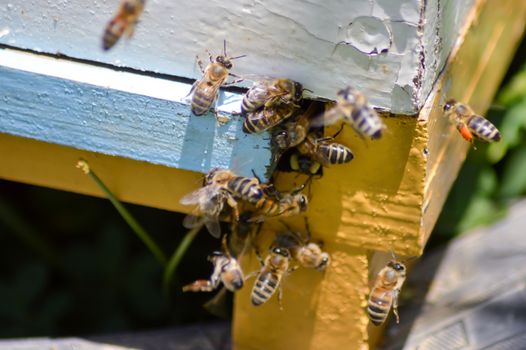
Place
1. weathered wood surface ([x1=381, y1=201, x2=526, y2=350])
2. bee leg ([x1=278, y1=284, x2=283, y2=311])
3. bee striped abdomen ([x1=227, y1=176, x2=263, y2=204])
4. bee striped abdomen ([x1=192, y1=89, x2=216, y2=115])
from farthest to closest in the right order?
weathered wood surface ([x1=381, y1=201, x2=526, y2=350])
bee leg ([x1=278, y1=284, x2=283, y2=311])
bee striped abdomen ([x1=227, y1=176, x2=263, y2=204])
bee striped abdomen ([x1=192, y1=89, x2=216, y2=115])

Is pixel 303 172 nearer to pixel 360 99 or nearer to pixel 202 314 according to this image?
pixel 360 99

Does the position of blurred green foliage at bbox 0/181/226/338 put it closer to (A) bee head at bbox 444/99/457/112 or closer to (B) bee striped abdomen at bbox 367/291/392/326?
(B) bee striped abdomen at bbox 367/291/392/326

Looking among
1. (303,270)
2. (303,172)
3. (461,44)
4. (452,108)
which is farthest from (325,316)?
(461,44)

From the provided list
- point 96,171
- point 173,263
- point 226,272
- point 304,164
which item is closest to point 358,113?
point 304,164

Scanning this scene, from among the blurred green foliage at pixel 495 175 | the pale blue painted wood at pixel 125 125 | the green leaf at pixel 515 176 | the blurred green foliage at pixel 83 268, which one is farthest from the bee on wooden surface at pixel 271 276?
the green leaf at pixel 515 176

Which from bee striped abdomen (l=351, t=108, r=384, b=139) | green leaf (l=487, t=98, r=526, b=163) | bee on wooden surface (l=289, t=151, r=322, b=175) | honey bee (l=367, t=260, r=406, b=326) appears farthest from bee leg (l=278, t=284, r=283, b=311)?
green leaf (l=487, t=98, r=526, b=163)

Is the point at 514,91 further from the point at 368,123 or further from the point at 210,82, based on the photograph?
the point at 210,82

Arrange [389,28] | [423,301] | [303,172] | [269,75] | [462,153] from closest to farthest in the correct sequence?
[389,28]
[269,75]
[303,172]
[462,153]
[423,301]
